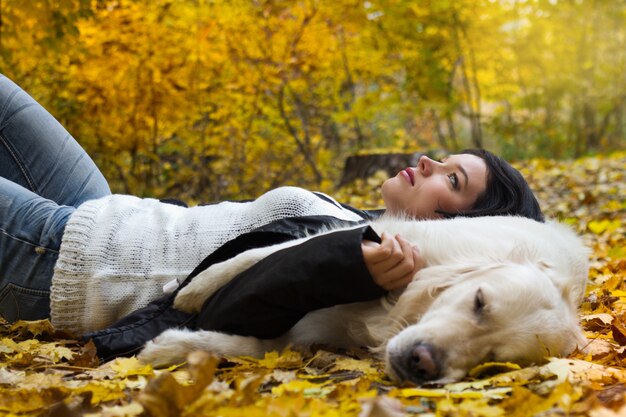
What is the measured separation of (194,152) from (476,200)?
773 cm

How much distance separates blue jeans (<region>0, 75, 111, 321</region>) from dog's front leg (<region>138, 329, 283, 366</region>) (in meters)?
0.87

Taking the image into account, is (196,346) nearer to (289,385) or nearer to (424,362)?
(289,385)

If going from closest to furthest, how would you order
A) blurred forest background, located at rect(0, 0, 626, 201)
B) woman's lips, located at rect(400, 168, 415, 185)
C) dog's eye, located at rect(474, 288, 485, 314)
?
dog's eye, located at rect(474, 288, 485, 314), woman's lips, located at rect(400, 168, 415, 185), blurred forest background, located at rect(0, 0, 626, 201)

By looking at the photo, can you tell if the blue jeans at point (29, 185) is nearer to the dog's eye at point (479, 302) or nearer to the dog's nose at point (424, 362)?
the dog's nose at point (424, 362)

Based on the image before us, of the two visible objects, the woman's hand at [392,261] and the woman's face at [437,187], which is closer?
the woman's hand at [392,261]

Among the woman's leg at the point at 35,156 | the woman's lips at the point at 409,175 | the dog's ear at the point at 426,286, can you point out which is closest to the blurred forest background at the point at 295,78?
the woman's leg at the point at 35,156

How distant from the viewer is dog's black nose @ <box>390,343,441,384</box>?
221 cm

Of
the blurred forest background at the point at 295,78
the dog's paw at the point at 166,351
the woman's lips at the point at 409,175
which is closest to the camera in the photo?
the dog's paw at the point at 166,351

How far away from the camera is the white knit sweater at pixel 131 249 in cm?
317

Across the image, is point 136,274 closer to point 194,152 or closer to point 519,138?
point 194,152

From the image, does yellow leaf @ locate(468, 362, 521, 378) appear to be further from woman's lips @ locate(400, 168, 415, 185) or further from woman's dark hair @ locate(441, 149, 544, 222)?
woman's lips @ locate(400, 168, 415, 185)

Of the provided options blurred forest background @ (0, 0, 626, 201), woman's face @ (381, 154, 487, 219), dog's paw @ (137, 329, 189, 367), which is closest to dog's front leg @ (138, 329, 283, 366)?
dog's paw @ (137, 329, 189, 367)

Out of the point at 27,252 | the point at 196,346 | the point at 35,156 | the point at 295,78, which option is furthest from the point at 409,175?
the point at 295,78

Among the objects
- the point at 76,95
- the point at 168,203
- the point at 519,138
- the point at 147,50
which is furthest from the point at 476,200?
the point at 519,138
